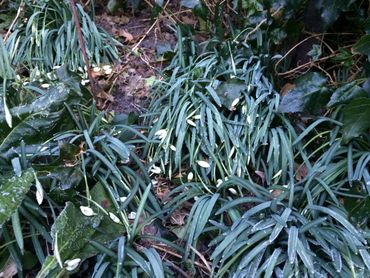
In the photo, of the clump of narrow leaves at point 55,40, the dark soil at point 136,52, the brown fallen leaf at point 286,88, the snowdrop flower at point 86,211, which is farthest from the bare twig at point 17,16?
the brown fallen leaf at point 286,88

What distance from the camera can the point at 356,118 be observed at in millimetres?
2057

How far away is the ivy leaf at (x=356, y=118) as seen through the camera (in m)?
2.00

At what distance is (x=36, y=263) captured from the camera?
1953mm

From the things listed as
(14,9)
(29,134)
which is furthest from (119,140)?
(14,9)

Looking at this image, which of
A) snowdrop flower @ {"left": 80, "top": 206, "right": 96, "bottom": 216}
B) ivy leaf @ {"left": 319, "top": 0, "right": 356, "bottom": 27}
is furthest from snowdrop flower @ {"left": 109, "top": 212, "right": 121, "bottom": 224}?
ivy leaf @ {"left": 319, "top": 0, "right": 356, "bottom": 27}

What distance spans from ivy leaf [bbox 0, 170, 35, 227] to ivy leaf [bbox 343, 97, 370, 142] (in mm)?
1332

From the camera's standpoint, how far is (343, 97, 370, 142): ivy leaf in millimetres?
2002

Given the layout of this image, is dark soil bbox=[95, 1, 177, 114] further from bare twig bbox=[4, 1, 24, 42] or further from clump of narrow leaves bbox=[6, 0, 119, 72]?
bare twig bbox=[4, 1, 24, 42]

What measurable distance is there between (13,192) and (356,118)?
56.8 inches

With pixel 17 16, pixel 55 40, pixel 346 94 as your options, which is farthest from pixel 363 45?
pixel 17 16

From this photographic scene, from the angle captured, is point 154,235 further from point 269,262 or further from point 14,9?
point 14,9

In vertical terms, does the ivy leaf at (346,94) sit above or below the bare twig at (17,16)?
below

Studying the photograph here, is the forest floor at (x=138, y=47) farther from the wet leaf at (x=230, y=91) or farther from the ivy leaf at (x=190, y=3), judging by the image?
the wet leaf at (x=230, y=91)

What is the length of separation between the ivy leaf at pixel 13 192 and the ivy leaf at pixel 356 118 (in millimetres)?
1332
